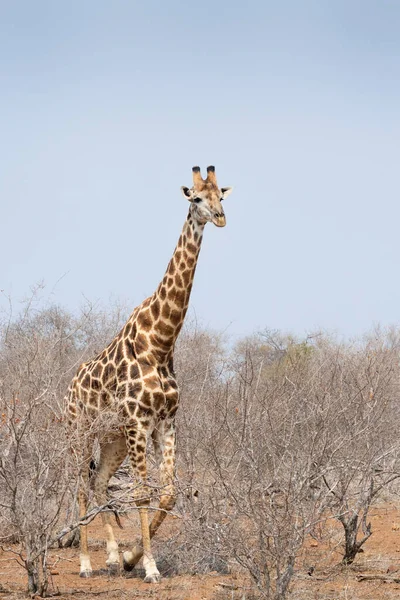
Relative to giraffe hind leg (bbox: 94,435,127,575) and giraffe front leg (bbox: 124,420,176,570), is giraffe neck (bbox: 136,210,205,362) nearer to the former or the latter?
giraffe front leg (bbox: 124,420,176,570)

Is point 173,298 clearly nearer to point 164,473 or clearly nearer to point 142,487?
point 164,473

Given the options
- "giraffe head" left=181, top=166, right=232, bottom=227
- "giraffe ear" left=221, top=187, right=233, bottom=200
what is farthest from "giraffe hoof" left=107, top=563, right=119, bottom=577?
"giraffe ear" left=221, top=187, right=233, bottom=200

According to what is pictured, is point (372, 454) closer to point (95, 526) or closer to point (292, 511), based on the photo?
point (292, 511)

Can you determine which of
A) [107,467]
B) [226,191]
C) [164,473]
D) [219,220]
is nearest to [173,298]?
[219,220]

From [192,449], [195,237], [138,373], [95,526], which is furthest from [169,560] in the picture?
[95,526]

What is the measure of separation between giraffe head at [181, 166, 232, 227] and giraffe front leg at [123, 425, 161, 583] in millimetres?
1800

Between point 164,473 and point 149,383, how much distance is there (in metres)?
0.73

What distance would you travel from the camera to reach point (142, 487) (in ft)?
27.3

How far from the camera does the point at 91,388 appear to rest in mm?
A: 8977

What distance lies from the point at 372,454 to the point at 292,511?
200 cm

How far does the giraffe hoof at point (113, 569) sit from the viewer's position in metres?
8.55

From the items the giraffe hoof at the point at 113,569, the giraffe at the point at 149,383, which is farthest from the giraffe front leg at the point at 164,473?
the giraffe hoof at the point at 113,569

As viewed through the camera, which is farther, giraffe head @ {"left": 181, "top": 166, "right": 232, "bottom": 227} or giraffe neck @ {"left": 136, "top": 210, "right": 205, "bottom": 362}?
giraffe neck @ {"left": 136, "top": 210, "right": 205, "bottom": 362}

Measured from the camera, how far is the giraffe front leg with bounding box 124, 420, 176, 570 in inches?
322
